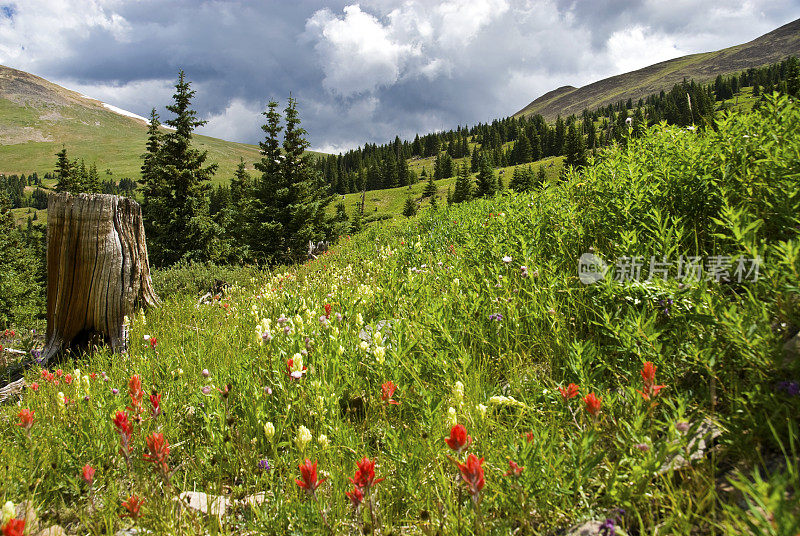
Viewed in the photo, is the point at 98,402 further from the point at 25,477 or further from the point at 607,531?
the point at 607,531

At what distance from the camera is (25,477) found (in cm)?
217

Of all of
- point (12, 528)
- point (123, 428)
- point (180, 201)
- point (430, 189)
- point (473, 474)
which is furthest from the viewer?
point (430, 189)

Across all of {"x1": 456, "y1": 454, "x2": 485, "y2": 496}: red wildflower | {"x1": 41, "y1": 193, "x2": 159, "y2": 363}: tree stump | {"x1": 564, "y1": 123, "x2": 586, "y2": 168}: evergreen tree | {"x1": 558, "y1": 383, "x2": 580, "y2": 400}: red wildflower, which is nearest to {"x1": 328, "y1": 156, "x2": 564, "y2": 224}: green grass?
{"x1": 564, "y1": 123, "x2": 586, "y2": 168}: evergreen tree

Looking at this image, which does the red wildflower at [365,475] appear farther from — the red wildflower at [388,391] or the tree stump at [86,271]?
the tree stump at [86,271]

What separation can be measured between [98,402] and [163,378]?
21.0 inches

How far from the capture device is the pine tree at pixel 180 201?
23438mm

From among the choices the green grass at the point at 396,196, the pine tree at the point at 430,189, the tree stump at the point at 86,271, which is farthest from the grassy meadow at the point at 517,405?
the green grass at the point at 396,196

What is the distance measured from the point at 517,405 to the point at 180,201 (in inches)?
1062

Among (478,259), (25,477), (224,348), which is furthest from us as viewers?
(478,259)

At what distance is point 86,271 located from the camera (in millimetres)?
5172

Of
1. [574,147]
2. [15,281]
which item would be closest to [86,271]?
[15,281]

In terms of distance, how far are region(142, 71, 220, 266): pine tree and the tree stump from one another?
1973cm

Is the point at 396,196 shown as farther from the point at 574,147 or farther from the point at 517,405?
the point at 517,405

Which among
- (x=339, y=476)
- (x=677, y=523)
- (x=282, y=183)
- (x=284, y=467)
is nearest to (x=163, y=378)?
(x=284, y=467)
